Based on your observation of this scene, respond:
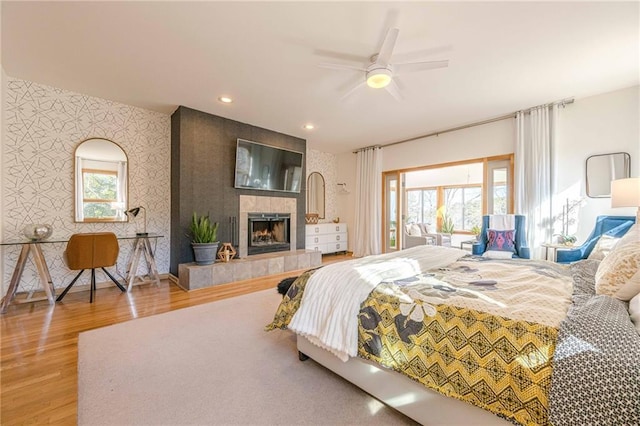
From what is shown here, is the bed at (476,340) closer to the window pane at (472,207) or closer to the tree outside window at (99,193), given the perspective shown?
the tree outside window at (99,193)

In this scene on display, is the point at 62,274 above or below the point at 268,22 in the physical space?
below

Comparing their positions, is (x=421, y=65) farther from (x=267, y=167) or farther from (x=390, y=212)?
(x=390, y=212)

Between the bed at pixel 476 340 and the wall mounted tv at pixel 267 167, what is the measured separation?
3.16 meters

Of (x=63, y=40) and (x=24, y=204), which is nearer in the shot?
(x=63, y=40)

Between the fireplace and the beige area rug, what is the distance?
2362mm

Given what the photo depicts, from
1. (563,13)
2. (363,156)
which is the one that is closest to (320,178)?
(363,156)

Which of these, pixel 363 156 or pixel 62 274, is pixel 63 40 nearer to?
pixel 62 274

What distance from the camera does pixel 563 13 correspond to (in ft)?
6.68

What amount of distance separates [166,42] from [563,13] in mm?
3313

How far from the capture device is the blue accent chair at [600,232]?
9.33 ft

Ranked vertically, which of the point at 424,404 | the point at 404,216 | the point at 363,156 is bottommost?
the point at 424,404

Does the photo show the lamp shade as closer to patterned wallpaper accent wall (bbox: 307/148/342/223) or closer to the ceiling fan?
the ceiling fan

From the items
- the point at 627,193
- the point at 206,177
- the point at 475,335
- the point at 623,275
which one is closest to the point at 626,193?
the point at 627,193

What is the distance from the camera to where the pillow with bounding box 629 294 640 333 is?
3.35 ft
